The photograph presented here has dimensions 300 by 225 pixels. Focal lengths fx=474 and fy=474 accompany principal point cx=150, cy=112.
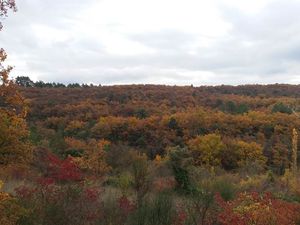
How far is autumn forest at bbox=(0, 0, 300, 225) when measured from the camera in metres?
11.9

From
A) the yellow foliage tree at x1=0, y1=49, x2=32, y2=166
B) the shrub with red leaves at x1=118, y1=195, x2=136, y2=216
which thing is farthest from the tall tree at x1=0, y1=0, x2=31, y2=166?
the shrub with red leaves at x1=118, y1=195, x2=136, y2=216

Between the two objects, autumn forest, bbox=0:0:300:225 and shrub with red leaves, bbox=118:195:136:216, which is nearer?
autumn forest, bbox=0:0:300:225

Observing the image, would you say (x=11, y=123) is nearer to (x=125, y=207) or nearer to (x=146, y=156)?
(x=125, y=207)

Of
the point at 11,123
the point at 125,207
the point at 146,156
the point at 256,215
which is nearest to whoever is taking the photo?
the point at 11,123

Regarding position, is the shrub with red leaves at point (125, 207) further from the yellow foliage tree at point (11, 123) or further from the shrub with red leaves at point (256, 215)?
the yellow foliage tree at point (11, 123)

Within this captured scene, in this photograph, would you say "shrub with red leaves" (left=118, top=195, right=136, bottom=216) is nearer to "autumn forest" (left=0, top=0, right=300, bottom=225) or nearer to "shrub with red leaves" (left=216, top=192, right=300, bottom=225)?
"autumn forest" (left=0, top=0, right=300, bottom=225)

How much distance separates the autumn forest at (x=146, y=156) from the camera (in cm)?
1187

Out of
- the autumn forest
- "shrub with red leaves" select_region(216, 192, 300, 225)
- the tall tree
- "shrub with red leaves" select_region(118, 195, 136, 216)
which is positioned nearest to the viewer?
the tall tree

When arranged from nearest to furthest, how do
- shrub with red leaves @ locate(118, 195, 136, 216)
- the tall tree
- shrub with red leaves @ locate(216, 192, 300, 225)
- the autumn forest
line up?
the tall tree, the autumn forest, shrub with red leaves @ locate(118, 195, 136, 216), shrub with red leaves @ locate(216, 192, 300, 225)

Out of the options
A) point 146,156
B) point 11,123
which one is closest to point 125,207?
point 11,123

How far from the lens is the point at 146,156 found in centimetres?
3481

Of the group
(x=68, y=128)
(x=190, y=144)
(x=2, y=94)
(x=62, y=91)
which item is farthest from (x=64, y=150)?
(x=62, y=91)

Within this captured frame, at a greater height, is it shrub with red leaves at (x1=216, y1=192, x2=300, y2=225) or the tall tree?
the tall tree

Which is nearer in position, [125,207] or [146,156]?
[125,207]
